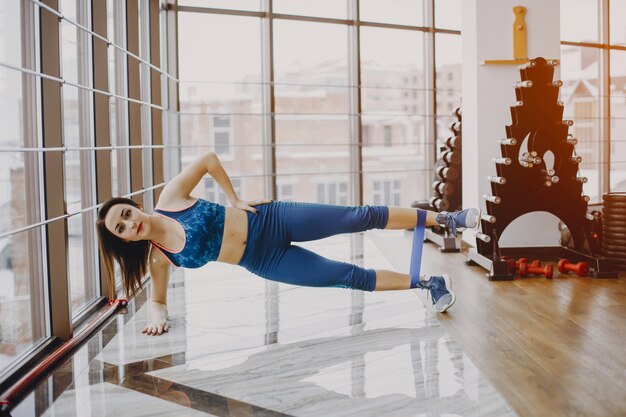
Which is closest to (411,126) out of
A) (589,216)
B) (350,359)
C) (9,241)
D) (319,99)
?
(319,99)

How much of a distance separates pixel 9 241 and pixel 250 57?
13.6 ft

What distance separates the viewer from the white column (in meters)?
4.81

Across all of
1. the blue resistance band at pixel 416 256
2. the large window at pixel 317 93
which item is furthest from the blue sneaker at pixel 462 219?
the large window at pixel 317 93

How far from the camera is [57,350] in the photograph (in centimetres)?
268

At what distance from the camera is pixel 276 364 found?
2.62 meters

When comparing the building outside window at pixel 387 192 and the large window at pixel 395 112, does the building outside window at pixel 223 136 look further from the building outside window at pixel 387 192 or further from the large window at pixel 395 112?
the building outside window at pixel 387 192

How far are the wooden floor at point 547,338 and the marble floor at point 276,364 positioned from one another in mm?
107

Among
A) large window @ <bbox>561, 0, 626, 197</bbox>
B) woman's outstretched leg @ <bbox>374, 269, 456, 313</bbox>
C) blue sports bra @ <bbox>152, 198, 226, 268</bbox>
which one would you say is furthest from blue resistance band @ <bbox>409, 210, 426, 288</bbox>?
large window @ <bbox>561, 0, 626, 197</bbox>

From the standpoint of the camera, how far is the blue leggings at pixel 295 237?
2.96 meters

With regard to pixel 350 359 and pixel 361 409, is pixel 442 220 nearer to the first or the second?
pixel 350 359

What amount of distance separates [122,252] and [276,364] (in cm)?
82

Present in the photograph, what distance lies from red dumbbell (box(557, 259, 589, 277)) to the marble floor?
1106 millimetres

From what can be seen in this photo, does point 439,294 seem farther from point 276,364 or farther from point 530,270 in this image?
point 530,270

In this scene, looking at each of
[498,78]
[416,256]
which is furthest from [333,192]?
[416,256]
